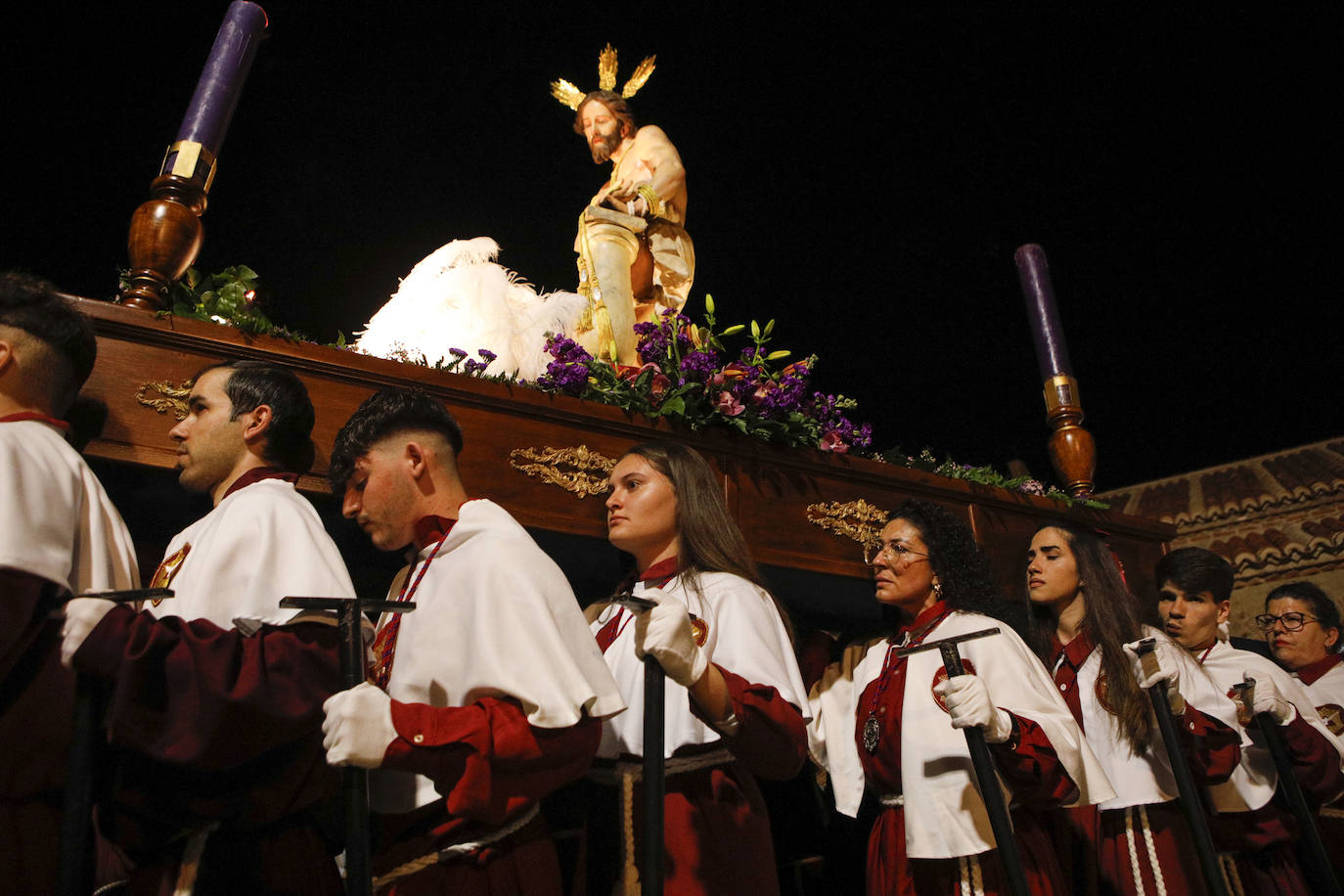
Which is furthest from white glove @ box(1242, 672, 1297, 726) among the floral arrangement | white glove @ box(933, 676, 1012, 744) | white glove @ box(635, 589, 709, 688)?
white glove @ box(635, 589, 709, 688)

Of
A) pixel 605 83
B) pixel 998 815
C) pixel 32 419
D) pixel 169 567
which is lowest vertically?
pixel 998 815

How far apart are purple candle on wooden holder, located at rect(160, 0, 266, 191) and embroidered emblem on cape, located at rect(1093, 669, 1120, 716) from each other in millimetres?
3208

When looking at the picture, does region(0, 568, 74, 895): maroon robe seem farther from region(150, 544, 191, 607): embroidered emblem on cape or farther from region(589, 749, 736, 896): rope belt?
region(589, 749, 736, 896): rope belt

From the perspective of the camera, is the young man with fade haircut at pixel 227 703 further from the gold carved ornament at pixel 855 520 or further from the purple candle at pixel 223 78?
the gold carved ornament at pixel 855 520

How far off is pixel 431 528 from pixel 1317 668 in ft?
13.4

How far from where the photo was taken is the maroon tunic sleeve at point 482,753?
1896 millimetres

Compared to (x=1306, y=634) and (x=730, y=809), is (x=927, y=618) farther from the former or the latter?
(x=1306, y=634)

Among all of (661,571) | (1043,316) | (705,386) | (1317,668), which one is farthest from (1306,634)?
(661,571)

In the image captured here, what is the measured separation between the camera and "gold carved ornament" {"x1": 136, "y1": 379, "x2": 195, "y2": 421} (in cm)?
271

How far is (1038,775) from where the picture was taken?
9.66 feet

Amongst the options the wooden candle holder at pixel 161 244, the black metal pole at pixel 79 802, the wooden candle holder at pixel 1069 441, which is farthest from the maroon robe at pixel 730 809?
the wooden candle holder at pixel 1069 441

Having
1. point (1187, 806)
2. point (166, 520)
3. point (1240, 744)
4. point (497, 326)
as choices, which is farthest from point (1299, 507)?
point (166, 520)

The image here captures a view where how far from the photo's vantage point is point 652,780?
2.22m

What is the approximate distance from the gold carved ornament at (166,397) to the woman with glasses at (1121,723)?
2720mm
